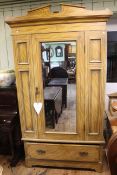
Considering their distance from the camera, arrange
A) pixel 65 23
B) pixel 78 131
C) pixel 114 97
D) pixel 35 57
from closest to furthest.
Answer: pixel 65 23 → pixel 35 57 → pixel 78 131 → pixel 114 97

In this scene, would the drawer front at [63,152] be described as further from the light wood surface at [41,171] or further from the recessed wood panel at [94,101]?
the recessed wood panel at [94,101]

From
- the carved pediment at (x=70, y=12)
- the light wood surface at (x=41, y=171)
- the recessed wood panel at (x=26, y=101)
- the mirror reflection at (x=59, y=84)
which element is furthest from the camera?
the light wood surface at (x=41, y=171)

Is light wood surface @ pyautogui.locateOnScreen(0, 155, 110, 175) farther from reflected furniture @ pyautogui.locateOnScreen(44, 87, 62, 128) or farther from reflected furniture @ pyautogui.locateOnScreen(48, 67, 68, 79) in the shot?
reflected furniture @ pyautogui.locateOnScreen(48, 67, 68, 79)

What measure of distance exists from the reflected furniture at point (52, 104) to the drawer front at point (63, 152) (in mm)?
301

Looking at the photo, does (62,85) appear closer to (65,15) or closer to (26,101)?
→ (26,101)

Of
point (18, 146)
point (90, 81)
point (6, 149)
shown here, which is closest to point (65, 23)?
point (90, 81)

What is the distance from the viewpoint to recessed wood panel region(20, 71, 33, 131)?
7.32 ft

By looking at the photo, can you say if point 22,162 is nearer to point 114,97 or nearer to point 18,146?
point 18,146

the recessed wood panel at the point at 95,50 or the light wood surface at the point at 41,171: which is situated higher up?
the recessed wood panel at the point at 95,50

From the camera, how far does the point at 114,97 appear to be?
98.6 inches

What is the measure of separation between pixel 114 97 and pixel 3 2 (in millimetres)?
2041

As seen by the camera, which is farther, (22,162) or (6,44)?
(6,44)

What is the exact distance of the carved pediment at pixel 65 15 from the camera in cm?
189

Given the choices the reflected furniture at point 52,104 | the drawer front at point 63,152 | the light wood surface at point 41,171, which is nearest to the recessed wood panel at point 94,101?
the drawer front at point 63,152
